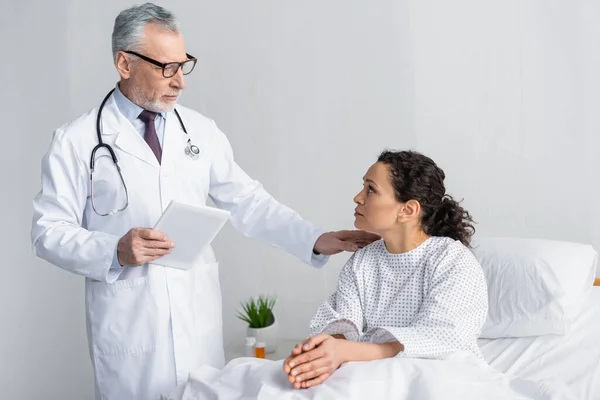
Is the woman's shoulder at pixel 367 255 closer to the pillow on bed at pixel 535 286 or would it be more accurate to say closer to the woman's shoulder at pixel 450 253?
the woman's shoulder at pixel 450 253

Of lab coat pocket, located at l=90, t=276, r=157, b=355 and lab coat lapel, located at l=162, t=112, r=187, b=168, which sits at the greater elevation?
lab coat lapel, located at l=162, t=112, r=187, b=168

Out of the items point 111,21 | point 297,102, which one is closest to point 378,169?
point 297,102

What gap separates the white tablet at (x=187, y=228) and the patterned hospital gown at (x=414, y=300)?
36 cm

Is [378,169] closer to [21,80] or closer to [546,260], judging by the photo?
[546,260]

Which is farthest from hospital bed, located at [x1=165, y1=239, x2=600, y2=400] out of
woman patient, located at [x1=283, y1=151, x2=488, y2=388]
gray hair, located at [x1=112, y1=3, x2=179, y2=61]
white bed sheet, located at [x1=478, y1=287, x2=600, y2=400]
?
gray hair, located at [x1=112, y1=3, x2=179, y2=61]

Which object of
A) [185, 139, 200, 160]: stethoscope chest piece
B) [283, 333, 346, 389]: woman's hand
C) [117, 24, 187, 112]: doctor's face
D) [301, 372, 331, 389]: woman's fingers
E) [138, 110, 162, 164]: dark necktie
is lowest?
[301, 372, 331, 389]: woman's fingers

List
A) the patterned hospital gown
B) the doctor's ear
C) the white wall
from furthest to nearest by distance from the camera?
the white wall, the doctor's ear, the patterned hospital gown

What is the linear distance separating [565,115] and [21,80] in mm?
2386

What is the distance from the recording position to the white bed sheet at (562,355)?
205 centimetres

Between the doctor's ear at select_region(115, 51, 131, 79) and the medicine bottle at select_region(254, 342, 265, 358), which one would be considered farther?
the medicine bottle at select_region(254, 342, 265, 358)

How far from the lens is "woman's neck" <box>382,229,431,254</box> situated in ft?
6.50

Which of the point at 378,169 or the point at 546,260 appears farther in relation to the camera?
the point at 546,260

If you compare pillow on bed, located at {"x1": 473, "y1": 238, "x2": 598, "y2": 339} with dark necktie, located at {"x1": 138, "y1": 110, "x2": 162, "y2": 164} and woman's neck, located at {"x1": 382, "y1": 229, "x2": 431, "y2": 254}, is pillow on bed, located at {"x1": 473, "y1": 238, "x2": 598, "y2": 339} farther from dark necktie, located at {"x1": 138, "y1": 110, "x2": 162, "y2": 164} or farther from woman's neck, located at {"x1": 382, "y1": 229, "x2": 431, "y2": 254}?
dark necktie, located at {"x1": 138, "y1": 110, "x2": 162, "y2": 164}

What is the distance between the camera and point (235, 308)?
342cm
